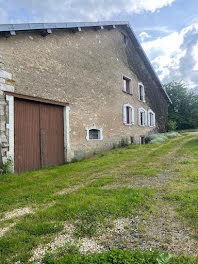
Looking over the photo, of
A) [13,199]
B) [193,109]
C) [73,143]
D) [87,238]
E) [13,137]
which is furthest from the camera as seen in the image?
[193,109]

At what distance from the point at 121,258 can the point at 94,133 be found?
27.7 feet

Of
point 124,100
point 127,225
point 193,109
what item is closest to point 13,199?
point 127,225

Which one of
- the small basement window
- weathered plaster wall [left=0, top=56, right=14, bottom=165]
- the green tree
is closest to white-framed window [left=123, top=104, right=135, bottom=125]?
the small basement window

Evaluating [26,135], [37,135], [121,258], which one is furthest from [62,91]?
[121,258]

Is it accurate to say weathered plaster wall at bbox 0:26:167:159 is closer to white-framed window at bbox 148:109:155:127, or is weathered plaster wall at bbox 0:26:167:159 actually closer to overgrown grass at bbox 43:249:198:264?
white-framed window at bbox 148:109:155:127

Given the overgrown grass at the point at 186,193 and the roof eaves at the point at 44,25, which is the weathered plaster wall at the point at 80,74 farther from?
the overgrown grass at the point at 186,193

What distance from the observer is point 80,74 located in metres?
9.42

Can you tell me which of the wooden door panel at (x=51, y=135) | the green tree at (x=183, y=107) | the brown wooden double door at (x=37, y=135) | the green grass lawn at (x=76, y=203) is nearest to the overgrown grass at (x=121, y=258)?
the green grass lawn at (x=76, y=203)

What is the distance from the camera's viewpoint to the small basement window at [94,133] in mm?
9783

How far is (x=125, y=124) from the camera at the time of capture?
13.1 meters

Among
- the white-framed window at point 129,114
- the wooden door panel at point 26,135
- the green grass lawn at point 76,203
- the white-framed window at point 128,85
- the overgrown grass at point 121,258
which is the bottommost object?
the overgrown grass at point 121,258

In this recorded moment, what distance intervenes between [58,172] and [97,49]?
765 cm

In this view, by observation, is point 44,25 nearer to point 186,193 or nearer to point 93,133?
point 93,133

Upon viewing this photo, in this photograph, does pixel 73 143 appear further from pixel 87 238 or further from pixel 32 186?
pixel 87 238
